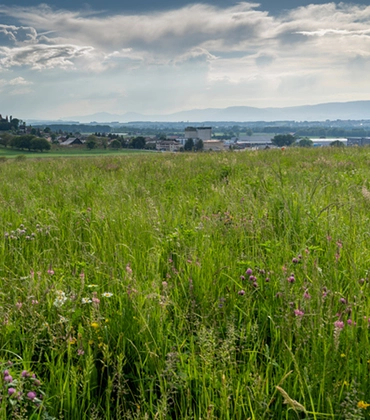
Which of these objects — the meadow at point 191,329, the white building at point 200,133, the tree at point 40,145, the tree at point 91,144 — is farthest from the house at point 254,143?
the tree at point 40,145

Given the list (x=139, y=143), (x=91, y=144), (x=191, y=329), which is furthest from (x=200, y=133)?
(x=191, y=329)

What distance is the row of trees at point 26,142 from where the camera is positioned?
291 feet

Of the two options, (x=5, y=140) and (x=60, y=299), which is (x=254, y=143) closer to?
(x=60, y=299)

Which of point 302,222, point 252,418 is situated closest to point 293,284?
point 252,418

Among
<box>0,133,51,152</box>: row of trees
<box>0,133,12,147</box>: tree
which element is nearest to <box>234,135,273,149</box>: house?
<box>0,133,51,152</box>: row of trees

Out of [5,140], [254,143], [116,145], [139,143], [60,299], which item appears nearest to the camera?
[60,299]

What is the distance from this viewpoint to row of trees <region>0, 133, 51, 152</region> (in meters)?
88.6

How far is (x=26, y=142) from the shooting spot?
92.9 meters

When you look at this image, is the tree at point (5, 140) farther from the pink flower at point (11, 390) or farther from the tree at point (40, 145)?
the pink flower at point (11, 390)

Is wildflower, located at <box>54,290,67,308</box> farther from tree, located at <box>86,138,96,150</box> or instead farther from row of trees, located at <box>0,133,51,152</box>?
row of trees, located at <box>0,133,51,152</box>

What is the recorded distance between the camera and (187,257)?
3229mm

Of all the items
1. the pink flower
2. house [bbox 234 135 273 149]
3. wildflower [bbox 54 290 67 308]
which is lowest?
the pink flower

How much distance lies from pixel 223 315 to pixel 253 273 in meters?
0.53

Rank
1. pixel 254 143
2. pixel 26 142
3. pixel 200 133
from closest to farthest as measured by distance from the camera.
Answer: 1. pixel 254 143
2. pixel 26 142
3. pixel 200 133
